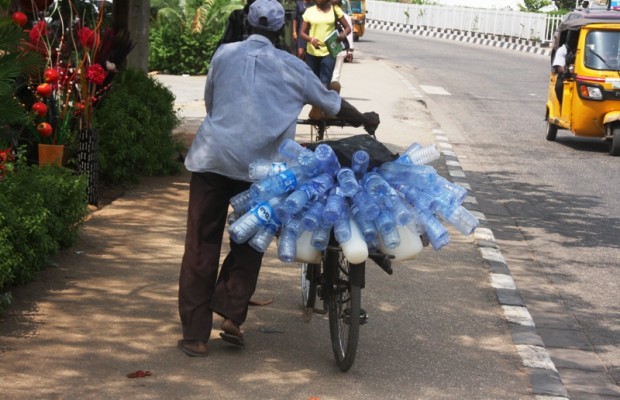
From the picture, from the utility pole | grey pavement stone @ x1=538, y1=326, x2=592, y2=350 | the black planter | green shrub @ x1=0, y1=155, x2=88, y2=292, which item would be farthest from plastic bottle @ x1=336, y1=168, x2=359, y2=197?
the utility pole

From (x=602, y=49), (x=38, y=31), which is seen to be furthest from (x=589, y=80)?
(x=38, y=31)

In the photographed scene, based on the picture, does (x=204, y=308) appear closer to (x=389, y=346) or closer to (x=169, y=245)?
(x=389, y=346)

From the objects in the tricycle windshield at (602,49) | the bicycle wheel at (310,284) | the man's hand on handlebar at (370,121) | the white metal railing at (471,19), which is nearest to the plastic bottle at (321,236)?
the bicycle wheel at (310,284)

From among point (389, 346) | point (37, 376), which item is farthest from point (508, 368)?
point (37, 376)

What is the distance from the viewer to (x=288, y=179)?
20.0 feet

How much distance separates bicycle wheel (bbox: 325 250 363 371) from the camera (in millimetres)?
6129

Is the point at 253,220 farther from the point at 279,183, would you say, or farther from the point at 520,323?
the point at 520,323

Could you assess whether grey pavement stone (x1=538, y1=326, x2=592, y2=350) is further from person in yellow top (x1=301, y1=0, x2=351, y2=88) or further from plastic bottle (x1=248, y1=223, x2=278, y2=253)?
person in yellow top (x1=301, y1=0, x2=351, y2=88)

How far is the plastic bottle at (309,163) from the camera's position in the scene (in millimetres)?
6086

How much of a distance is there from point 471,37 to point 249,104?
53.7 metres

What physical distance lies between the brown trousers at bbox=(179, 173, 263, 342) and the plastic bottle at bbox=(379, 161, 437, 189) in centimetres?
76

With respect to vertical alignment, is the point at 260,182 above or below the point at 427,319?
above

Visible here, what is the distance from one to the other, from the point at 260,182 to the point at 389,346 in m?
1.41

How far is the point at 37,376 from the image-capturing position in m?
5.88
